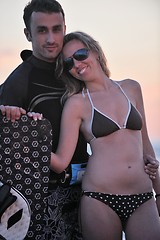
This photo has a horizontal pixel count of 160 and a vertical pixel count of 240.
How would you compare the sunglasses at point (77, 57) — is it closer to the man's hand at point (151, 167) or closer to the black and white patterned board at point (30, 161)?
the black and white patterned board at point (30, 161)

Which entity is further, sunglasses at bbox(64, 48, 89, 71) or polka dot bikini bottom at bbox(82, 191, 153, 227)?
sunglasses at bbox(64, 48, 89, 71)

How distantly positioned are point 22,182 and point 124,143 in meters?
0.61

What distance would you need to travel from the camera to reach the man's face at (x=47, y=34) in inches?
119

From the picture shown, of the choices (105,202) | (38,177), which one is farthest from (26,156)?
(105,202)

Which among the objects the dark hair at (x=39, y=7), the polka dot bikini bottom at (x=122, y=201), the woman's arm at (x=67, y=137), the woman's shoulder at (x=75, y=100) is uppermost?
the dark hair at (x=39, y=7)

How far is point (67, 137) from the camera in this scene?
284cm

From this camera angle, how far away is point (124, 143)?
277 cm

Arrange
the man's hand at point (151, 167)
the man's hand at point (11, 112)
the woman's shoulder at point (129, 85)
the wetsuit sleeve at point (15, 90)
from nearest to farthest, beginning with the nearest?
the man's hand at point (11, 112) < the man's hand at point (151, 167) < the wetsuit sleeve at point (15, 90) < the woman's shoulder at point (129, 85)

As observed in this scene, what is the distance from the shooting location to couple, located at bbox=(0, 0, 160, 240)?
271cm

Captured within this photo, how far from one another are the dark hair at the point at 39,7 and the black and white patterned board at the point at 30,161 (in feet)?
2.41

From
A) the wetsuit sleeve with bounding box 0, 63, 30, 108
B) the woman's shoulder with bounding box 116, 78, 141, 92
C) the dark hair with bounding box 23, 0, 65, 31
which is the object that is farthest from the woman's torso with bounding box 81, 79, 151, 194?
the dark hair with bounding box 23, 0, 65, 31

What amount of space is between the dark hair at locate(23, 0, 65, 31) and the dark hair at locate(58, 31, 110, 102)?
19 cm

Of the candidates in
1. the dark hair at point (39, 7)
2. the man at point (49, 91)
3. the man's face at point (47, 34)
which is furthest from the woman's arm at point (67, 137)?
the dark hair at point (39, 7)

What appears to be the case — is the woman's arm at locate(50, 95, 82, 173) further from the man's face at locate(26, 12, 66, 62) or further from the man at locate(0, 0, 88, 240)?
the man's face at locate(26, 12, 66, 62)
